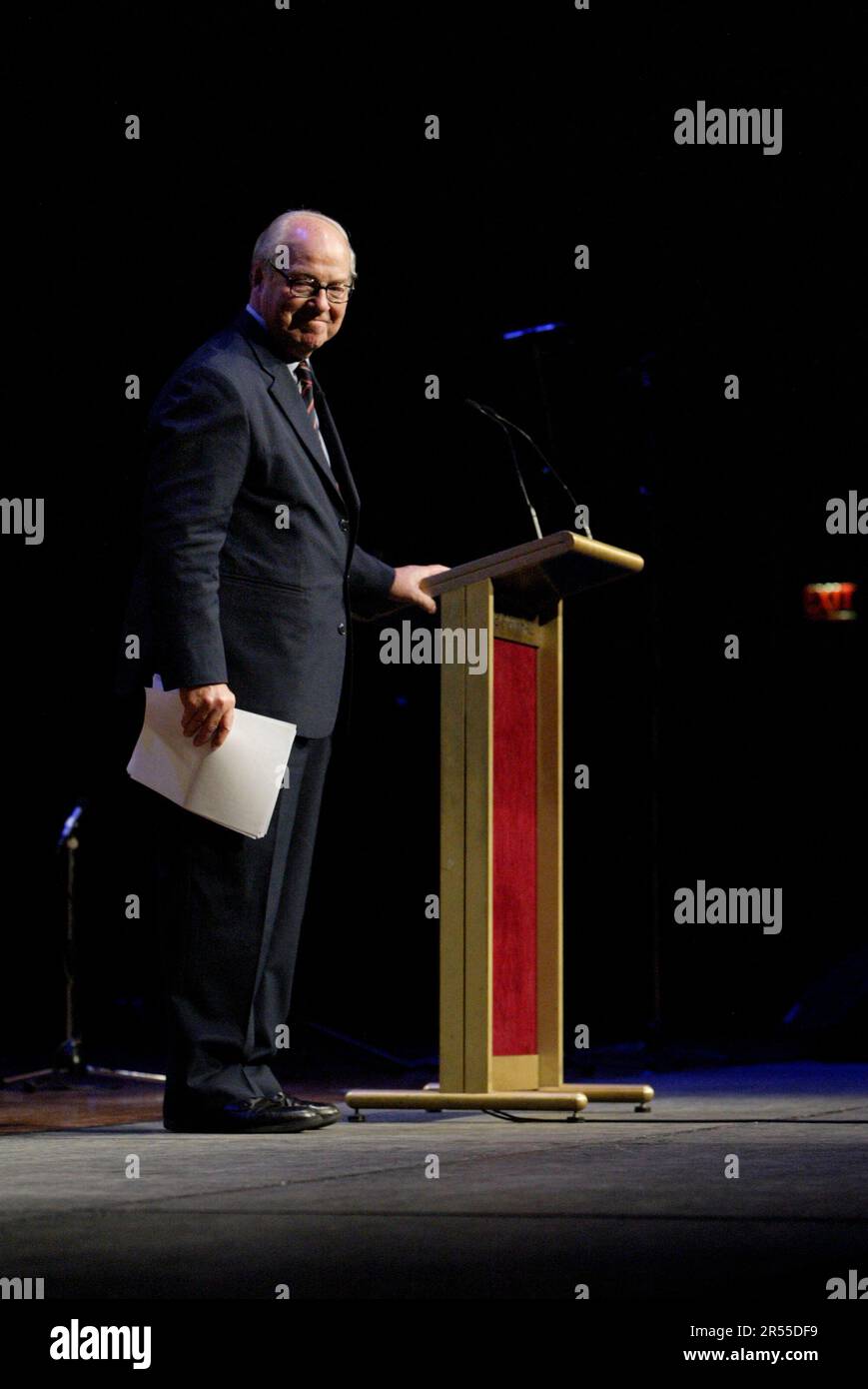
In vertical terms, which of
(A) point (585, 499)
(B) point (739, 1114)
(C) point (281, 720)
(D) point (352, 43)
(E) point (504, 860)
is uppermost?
(D) point (352, 43)

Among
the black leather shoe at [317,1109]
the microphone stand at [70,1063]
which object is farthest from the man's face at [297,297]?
the microphone stand at [70,1063]

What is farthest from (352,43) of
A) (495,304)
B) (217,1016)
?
(217,1016)

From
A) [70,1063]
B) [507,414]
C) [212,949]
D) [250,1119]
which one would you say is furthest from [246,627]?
[507,414]

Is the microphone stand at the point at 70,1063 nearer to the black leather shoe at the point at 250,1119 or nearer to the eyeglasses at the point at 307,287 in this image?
the black leather shoe at the point at 250,1119

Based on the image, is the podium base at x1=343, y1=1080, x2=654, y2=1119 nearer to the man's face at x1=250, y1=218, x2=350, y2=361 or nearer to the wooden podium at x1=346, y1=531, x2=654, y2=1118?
the wooden podium at x1=346, y1=531, x2=654, y2=1118

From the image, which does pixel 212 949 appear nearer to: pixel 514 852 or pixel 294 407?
pixel 514 852

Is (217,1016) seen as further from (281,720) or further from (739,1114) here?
(739,1114)

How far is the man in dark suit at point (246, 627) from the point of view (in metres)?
2.83

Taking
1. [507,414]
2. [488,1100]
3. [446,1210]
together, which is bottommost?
[488,1100]

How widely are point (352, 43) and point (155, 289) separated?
3.58 feet

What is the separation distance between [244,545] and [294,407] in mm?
252

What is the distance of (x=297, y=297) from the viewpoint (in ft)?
9.83

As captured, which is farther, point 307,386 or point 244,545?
point 307,386

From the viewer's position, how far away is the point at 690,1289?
1515 mm
